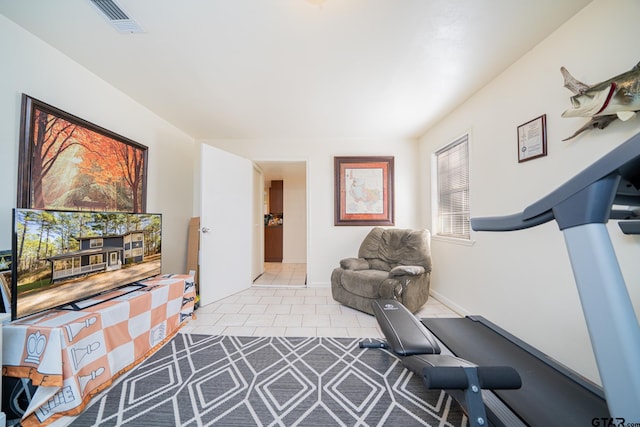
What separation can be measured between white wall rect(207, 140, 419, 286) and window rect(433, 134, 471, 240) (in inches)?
16.5

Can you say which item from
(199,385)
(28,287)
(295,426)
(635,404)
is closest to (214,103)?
(28,287)

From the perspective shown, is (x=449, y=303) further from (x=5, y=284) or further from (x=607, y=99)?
(x=5, y=284)

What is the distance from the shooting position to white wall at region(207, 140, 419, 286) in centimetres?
343

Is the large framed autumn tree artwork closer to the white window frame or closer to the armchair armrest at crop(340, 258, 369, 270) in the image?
the armchair armrest at crop(340, 258, 369, 270)

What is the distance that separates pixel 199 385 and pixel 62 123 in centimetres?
225

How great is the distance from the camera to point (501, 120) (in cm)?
194

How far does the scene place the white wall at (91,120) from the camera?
56.0 inches

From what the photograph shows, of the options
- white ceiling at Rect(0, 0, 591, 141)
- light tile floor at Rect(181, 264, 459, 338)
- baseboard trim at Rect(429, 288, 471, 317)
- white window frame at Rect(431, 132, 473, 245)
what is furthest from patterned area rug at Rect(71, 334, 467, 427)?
white ceiling at Rect(0, 0, 591, 141)

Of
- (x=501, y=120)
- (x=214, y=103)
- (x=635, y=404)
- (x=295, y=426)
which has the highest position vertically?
(x=214, y=103)

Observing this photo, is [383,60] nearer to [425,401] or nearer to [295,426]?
[425,401]

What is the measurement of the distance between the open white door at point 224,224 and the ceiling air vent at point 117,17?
133cm

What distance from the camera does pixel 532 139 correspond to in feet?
5.42

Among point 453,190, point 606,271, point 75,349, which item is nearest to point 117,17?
point 75,349

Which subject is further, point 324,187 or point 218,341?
point 324,187
